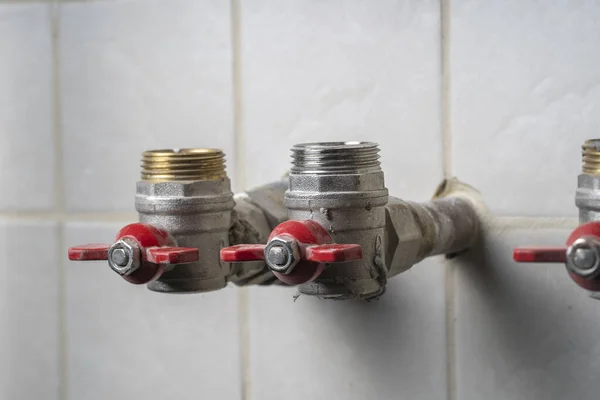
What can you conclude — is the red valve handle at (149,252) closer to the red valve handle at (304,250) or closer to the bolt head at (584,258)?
the red valve handle at (304,250)

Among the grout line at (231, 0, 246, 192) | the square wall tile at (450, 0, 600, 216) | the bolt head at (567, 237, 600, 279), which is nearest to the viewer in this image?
the bolt head at (567, 237, 600, 279)

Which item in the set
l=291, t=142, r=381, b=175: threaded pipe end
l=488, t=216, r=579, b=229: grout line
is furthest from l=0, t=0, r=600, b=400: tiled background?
l=291, t=142, r=381, b=175: threaded pipe end

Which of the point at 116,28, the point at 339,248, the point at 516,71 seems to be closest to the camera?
the point at 339,248

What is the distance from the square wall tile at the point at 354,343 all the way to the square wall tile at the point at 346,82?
7 centimetres

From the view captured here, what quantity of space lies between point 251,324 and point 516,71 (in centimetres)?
25

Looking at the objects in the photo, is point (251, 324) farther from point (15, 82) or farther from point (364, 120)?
point (15, 82)

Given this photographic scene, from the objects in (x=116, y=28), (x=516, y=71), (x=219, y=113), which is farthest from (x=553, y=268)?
(x=116, y=28)

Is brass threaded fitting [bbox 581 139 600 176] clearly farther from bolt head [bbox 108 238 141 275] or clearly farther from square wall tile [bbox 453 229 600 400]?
bolt head [bbox 108 238 141 275]

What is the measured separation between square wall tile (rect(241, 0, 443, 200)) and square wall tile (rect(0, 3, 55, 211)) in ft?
0.56

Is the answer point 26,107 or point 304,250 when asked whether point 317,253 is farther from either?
point 26,107

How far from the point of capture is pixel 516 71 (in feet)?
1.69

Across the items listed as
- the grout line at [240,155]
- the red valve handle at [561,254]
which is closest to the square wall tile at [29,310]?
the grout line at [240,155]

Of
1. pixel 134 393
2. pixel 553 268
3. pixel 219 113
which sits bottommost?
pixel 134 393

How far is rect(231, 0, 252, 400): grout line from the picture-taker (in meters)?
0.60
